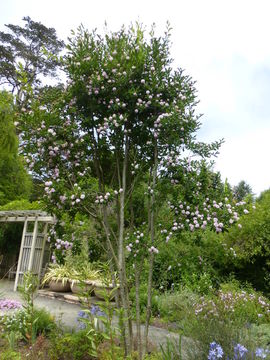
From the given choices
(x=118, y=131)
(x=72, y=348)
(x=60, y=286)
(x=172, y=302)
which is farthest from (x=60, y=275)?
(x=118, y=131)

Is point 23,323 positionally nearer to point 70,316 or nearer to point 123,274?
point 123,274

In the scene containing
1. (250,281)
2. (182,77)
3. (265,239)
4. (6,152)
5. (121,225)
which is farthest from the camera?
(6,152)

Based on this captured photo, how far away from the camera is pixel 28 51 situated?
19.0m

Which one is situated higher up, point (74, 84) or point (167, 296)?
point (74, 84)

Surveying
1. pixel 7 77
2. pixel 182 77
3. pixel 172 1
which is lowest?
pixel 182 77

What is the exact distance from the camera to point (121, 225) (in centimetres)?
337

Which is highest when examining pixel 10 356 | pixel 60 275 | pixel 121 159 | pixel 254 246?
pixel 121 159

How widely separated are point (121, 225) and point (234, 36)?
3.14 m

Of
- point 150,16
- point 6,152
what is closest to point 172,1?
point 150,16

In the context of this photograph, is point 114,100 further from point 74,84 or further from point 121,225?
point 121,225

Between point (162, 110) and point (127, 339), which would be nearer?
point (127, 339)

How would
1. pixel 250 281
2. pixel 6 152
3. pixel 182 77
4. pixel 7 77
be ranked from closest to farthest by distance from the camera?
pixel 182 77 < pixel 250 281 < pixel 6 152 < pixel 7 77

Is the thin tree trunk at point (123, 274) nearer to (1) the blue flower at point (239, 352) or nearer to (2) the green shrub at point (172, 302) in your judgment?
(1) the blue flower at point (239, 352)

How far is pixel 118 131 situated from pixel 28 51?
18.1 meters
